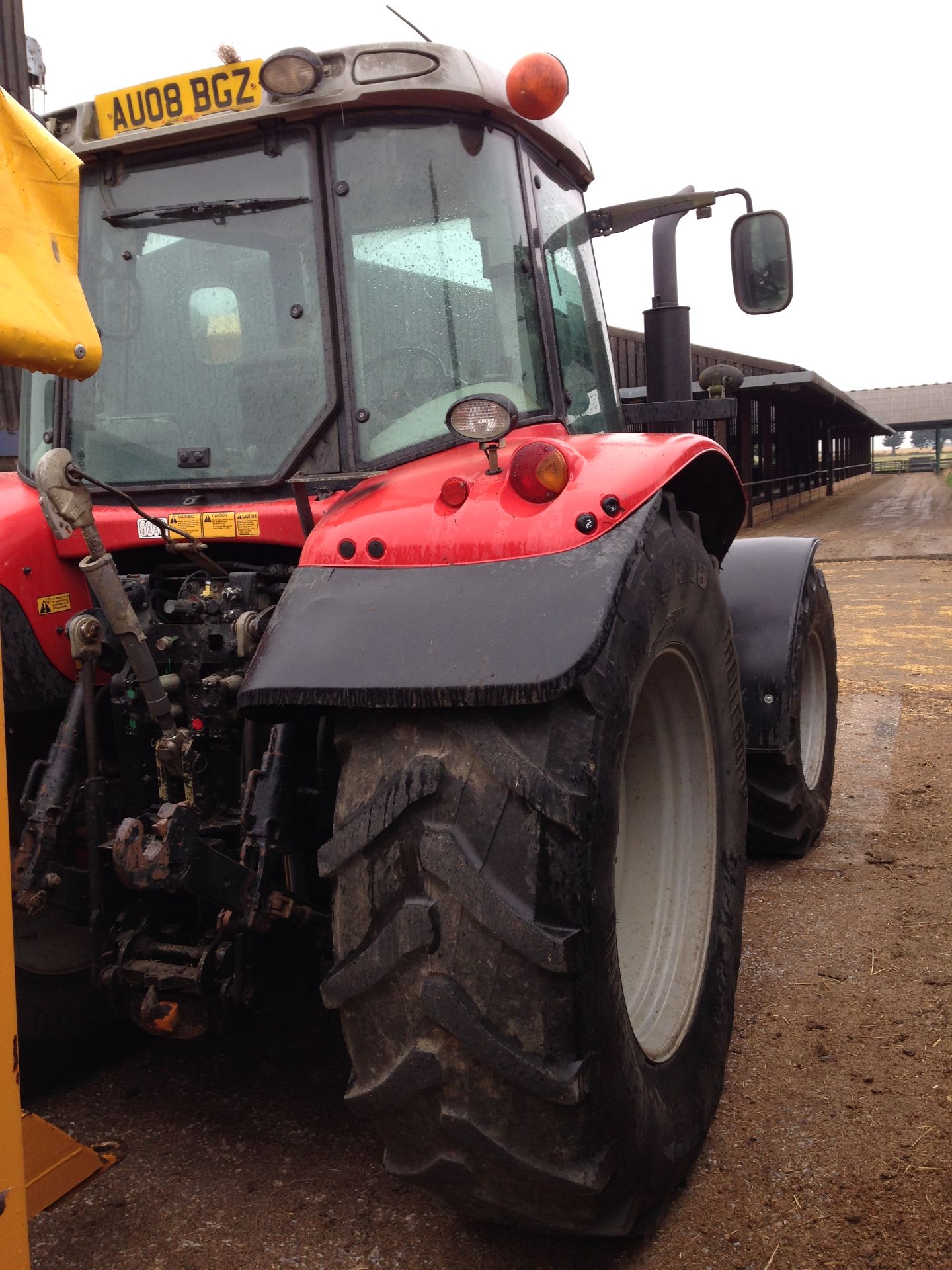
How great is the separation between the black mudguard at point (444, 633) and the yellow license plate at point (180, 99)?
4.03 ft

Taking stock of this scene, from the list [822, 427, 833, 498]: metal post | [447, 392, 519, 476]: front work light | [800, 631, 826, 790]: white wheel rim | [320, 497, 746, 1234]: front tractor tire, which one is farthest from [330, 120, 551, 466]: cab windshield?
[822, 427, 833, 498]: metal post

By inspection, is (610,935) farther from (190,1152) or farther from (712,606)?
(190,1152)

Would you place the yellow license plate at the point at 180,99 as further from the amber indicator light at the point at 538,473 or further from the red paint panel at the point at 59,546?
the amber indicator light at the point at 538,473

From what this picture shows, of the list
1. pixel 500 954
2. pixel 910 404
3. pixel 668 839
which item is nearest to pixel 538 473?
pixel 500 954

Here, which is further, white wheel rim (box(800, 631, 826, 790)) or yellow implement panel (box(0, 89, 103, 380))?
white wheel rim (box(800, 631, 826, 790))

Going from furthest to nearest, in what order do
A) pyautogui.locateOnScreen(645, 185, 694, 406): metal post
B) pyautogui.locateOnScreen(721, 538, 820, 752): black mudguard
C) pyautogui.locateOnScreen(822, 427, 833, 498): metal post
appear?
pyautogui.locateOnScreen(822, 427, 833, 498): metal post, pyautogui.locateOnScreen(721, 538, 820, 752): black mudguard, pyautogui.locateOnScreen(645, 185, 694, 406): metal post

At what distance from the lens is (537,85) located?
2361 mm

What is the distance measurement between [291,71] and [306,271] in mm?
407

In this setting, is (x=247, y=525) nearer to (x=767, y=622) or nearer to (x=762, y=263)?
(x=762, y=263)

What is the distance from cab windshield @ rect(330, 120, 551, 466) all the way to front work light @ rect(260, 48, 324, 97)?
0.45 ft

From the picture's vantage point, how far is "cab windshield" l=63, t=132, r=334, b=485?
251 centimetres

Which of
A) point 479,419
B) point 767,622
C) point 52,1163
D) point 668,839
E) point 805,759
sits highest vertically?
point 479,419

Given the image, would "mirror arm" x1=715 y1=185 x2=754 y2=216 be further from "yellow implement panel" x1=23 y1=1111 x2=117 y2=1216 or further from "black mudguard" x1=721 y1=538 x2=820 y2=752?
"yellow implement panel" x1=23 y1=1111 x2=117 y2=1216

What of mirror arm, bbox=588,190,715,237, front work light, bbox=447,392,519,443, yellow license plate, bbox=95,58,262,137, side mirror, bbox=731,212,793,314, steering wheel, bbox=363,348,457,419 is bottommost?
front work light, bbox=447,392,519,443
